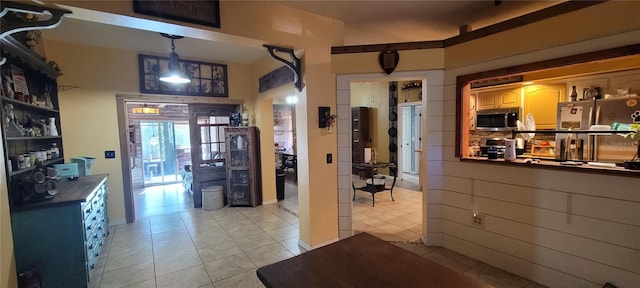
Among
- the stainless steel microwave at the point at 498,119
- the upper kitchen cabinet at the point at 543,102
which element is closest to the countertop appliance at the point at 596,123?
the upper kitchen cabinet at the point at 543,102

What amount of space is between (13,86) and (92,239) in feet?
5.27

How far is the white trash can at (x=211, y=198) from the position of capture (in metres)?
4.66

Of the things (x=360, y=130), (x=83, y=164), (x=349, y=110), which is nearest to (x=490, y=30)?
(x=349, y=110)

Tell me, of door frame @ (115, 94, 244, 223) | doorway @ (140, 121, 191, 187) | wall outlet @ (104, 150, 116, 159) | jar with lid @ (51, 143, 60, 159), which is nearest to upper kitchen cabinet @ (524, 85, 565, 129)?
door frame @ (115, 94, 244, 223)

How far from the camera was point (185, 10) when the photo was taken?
2131 millimetres

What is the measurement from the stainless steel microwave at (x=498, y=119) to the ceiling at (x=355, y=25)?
81.7 inches

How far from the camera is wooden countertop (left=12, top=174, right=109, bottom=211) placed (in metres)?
2.12

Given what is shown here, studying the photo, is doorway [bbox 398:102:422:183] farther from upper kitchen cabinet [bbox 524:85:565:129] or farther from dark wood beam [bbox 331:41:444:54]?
dark wood beam [bbox 331:41:444:54]

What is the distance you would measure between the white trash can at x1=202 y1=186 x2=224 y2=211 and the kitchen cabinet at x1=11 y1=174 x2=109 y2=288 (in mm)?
2187

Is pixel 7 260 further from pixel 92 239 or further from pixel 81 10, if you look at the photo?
pixel 81 10

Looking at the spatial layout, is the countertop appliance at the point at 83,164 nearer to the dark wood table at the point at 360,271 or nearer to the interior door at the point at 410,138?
the dark wood table at the point at 360,271

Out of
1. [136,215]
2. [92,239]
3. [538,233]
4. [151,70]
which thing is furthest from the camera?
[136,215]

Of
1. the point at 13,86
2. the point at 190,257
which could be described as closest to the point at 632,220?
the point at 190,257

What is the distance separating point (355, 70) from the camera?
3.02 metres
